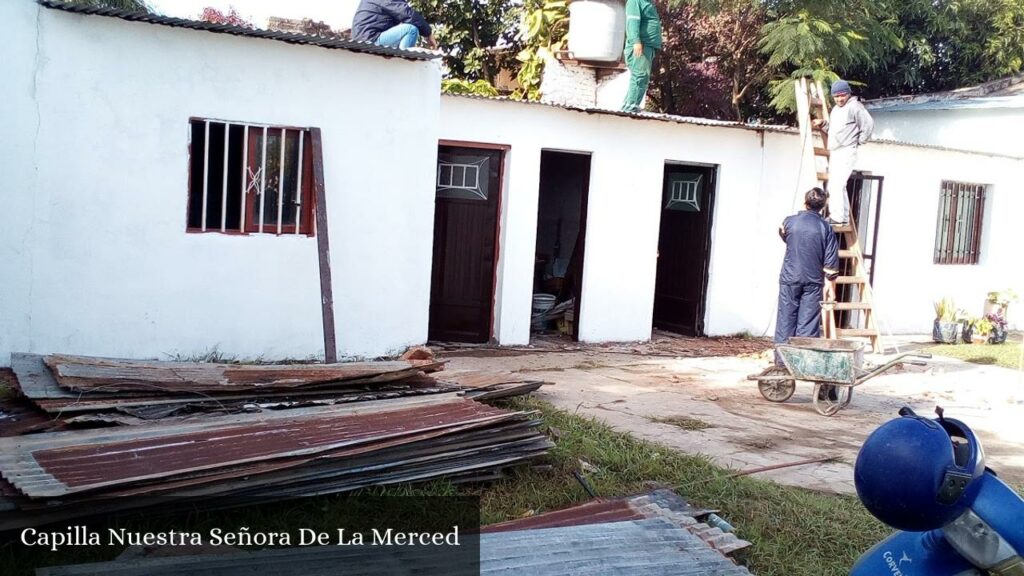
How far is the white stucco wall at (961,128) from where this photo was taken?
16.1 m

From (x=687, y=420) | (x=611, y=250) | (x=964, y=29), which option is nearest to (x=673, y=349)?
(x=611, y=250)

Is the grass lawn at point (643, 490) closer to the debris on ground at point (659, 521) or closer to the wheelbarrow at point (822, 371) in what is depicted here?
the debris on ground at point (659, 521)

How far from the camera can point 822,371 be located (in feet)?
27.1

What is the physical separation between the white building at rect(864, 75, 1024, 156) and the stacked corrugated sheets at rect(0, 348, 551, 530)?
42.2ft

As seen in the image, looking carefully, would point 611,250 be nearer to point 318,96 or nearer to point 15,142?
point 318,96

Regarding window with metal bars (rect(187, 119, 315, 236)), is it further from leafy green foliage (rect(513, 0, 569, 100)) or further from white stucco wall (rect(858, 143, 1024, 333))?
white stucco wall (rect(858, 143, 1024, 333))

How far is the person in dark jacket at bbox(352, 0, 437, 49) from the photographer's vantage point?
34.9 feet

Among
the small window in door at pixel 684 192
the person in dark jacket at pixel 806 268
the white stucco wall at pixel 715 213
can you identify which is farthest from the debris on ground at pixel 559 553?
the small window in door at pixel 684 192

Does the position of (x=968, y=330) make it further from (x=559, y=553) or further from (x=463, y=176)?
(x=559, y=553)

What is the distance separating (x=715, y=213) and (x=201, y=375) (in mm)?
8343

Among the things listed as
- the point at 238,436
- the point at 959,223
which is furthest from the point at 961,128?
the point at 238,436

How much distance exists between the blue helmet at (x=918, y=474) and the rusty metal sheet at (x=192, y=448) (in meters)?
3.02

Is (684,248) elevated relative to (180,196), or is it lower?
lower

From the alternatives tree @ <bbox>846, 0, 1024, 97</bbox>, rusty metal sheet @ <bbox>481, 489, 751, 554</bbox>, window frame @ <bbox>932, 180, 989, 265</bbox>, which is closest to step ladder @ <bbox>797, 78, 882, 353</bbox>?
window frame @ <bbox>932, 180, 989, 265</bbox>
